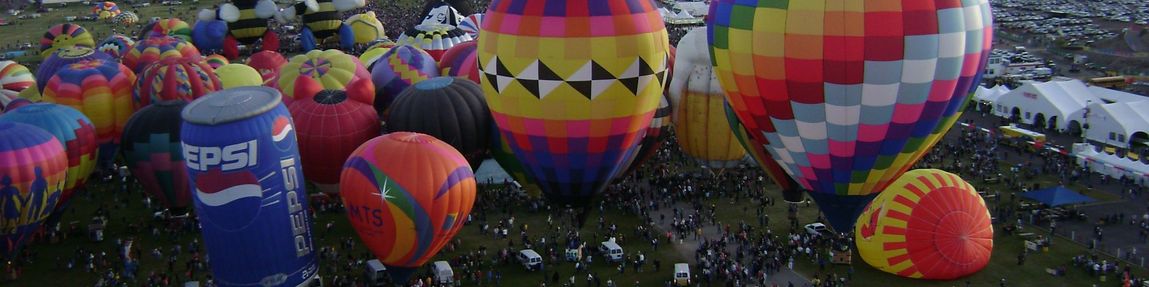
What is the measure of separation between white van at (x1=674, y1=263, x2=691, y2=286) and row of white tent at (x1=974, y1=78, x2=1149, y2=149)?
14242mm

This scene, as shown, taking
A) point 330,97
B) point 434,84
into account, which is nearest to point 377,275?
point 330,97

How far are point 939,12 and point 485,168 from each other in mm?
10848

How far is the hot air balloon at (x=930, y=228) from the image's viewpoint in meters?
14.8

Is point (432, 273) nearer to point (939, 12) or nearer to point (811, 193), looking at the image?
point (811, 193)

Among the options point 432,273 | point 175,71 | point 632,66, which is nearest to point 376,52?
point 175,71

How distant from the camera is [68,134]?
657 inches

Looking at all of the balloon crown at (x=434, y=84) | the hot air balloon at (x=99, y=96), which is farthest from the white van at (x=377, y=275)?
the hot air balloon at (x=99, y=96)

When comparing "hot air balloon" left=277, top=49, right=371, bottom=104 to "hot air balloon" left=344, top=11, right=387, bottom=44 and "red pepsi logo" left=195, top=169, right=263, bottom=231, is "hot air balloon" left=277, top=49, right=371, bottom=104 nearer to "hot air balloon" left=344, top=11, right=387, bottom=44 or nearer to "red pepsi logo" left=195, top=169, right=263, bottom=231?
"red pepsi logo" left=195, top=169, right=263, bottom=231

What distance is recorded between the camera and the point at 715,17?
12.8 metres

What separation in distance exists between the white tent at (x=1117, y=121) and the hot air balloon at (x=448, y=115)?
15.6 m

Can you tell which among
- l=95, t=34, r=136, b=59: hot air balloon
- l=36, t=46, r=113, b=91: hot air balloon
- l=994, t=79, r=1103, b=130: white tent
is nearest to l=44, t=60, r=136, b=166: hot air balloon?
l=36, t=46, r=113, b=91: hot air balloon

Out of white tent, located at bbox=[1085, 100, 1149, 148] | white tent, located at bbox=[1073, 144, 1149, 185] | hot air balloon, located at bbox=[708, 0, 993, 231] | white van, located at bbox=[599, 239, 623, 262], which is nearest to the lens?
hot air balloon, located at bbox=[708, 0, 993, 231]

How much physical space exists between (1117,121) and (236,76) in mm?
20835

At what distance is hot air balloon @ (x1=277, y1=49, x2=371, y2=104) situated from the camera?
67.8 feet
